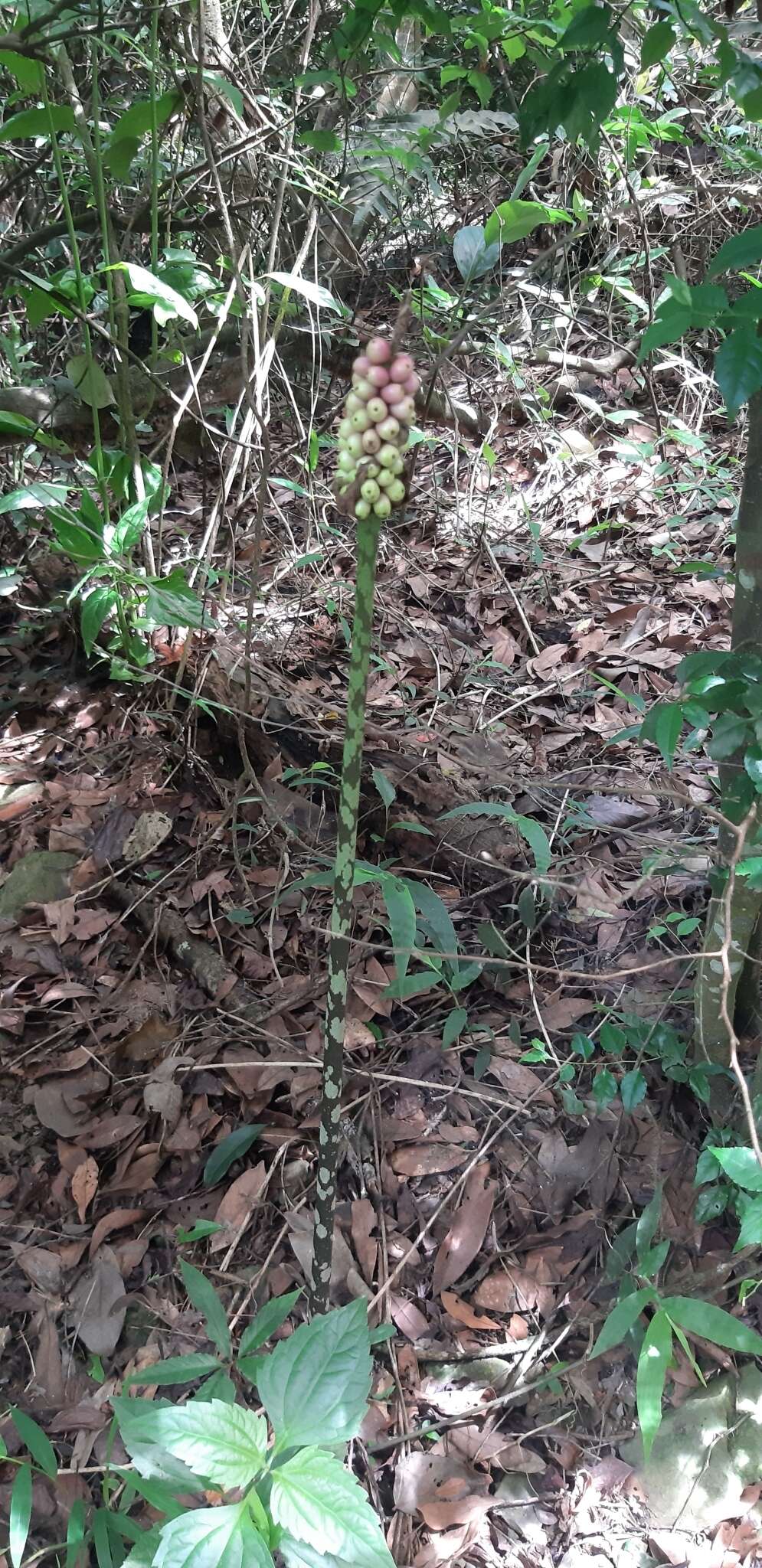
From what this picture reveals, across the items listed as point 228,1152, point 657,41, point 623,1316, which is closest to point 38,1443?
point 228,1152

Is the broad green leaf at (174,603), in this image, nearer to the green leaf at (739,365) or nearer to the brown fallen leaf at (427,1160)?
the brown fallen leaf at (427,1160)

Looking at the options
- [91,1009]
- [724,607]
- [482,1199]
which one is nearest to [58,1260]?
[91,1009]

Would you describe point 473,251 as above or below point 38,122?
below

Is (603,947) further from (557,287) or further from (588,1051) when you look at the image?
(557,287)

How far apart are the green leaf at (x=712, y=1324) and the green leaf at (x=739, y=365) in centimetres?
146

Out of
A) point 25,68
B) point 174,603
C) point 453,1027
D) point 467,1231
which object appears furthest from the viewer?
point 174,603

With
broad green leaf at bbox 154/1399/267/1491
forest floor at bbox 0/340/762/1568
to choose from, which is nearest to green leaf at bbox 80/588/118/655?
forest floor at bbox 0/340/762/1568

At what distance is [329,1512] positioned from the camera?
3.95 ft

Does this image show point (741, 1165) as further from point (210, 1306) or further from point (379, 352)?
point (379, 352)

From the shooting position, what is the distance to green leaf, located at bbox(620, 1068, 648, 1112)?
1.99 metres

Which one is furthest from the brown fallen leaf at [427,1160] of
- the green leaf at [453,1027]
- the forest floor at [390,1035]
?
the green leaf at [453,1027]

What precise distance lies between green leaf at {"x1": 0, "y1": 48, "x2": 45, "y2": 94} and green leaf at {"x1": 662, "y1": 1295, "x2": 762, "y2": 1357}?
3026 millimetres

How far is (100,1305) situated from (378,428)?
1805 mm

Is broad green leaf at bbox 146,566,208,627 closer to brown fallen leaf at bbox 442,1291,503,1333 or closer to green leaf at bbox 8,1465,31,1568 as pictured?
brown fallen leaf at bbox 442,1291,503,1333
